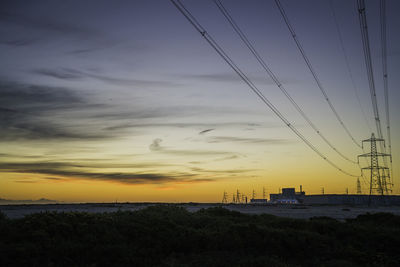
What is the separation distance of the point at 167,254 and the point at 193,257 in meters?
2.17

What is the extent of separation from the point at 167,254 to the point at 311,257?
1088cm

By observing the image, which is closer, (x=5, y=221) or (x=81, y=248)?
(x=81, y=248)

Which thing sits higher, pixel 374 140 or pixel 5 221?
pixel 374 140

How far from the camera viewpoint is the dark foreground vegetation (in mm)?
21938

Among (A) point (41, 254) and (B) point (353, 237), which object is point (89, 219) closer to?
(A) point (41, 254)

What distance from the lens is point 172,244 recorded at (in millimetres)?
26922

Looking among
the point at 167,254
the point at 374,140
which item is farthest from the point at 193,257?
the point at 374,140

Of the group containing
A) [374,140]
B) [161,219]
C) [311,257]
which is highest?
[374,140]

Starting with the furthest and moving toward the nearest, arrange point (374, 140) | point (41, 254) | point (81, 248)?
point (374, 140)
point (81, 248)
point (41, 254)

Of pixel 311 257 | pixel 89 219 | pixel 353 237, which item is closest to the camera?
pixel 311 257

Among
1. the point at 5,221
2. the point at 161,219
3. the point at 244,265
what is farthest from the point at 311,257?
the point at 5,221

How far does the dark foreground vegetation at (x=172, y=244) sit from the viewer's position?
2194 cm

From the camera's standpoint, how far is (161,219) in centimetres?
3253

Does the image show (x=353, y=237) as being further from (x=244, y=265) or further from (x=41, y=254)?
(x=41, y=254)
